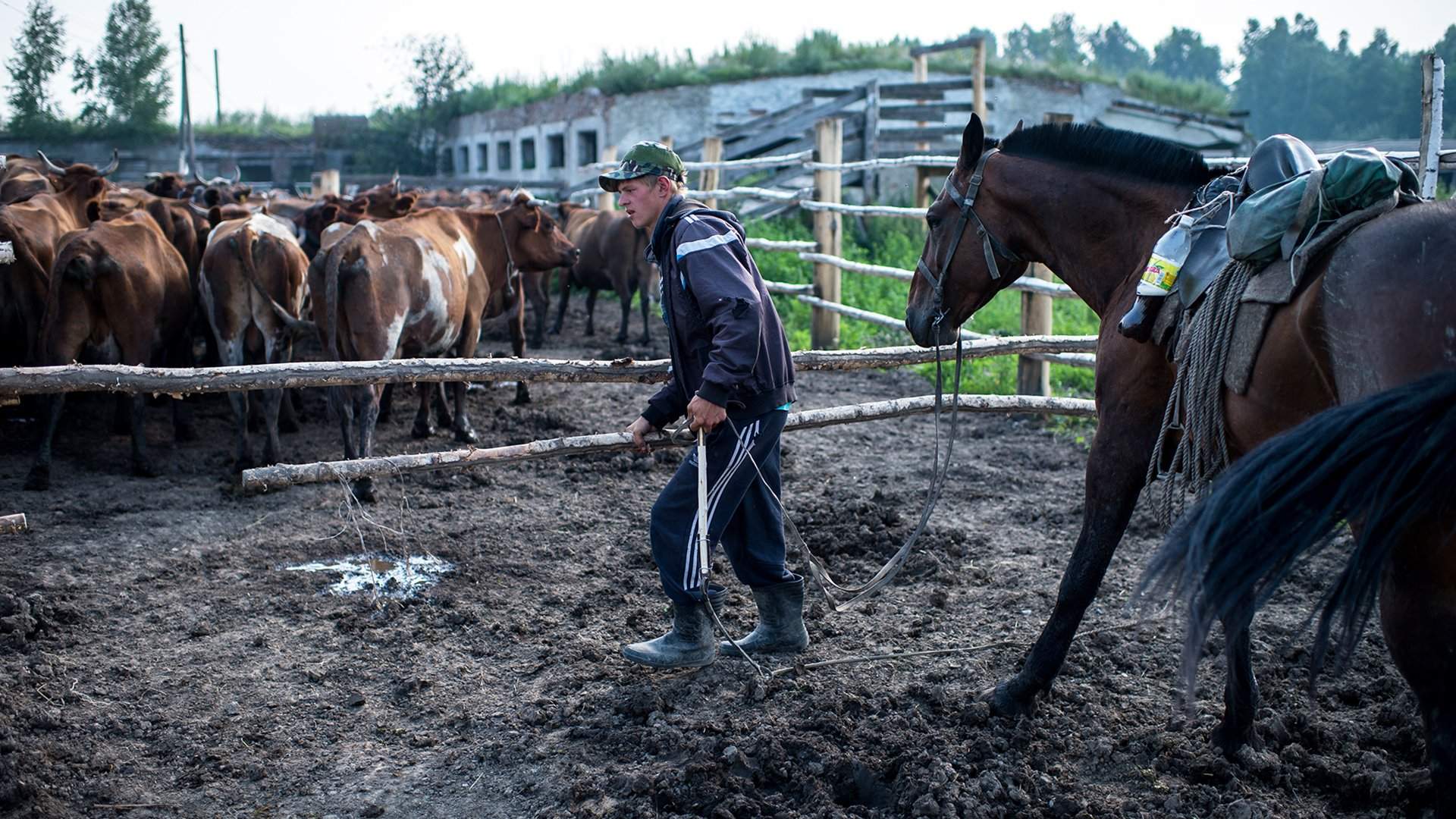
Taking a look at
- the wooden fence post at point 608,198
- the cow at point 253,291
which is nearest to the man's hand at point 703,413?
the cow at point 253,291

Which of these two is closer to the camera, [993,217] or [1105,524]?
[1105,524]

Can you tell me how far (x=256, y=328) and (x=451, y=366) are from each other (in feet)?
12.4

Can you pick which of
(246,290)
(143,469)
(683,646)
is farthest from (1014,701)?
(246,290)

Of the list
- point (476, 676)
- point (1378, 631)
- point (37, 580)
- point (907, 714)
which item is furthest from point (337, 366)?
point (1378, 631)

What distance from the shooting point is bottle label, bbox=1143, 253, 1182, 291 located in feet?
9.41

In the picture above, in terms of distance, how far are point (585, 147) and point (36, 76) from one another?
1724 cm

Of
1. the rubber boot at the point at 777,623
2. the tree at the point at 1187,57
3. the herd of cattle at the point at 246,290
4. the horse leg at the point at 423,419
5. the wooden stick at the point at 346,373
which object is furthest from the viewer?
the tree at the point at 1187,57

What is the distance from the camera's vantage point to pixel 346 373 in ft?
13.8

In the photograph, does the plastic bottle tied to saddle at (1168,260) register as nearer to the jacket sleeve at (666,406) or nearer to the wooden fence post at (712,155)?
the jacket sleeve at (666,406)

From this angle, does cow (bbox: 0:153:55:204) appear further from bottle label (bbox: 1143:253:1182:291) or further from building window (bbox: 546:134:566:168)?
building window (bbox: 546:134:566:168)

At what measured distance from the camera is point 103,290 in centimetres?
661

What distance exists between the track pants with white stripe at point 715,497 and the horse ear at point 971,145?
3.44 ft

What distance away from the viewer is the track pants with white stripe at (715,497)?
3609mm

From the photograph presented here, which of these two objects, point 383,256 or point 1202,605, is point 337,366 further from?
point 1202,605
